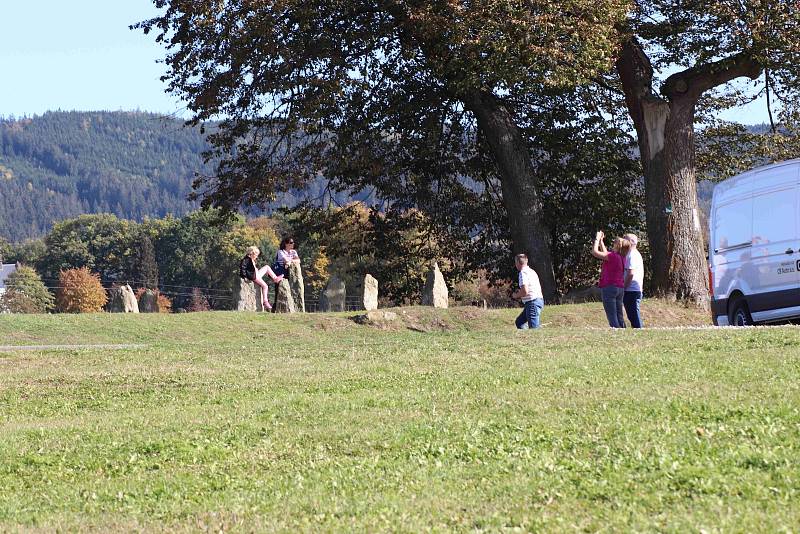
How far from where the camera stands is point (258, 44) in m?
26.3

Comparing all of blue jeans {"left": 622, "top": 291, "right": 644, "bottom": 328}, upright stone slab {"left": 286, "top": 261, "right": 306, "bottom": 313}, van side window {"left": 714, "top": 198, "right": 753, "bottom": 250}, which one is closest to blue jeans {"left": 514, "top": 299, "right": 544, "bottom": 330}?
blue jeans {"left": 622, "top": 291, "right": 644, "bottom": 328}

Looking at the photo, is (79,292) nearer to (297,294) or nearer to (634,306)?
(297,294)

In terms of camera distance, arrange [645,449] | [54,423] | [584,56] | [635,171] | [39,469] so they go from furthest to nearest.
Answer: [635,171]
[584,56]
[54,423]
[39,469]
[645,449]

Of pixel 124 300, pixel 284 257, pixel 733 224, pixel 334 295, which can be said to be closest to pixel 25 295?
pixel 124 300

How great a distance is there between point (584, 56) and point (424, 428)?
18.1 m

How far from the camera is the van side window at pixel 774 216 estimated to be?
16.4 m

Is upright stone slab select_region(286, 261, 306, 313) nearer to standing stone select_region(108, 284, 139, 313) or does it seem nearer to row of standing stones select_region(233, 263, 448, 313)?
row of standing stones select_region(233, 263, 448, 313)

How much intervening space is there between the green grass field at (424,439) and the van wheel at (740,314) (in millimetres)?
3594

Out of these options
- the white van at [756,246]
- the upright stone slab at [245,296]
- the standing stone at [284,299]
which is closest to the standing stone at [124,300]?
the upright stone slab at [245,296]

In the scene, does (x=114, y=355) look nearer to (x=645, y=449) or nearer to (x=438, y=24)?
(x=645, y=449)

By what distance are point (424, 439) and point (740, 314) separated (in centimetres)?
1138

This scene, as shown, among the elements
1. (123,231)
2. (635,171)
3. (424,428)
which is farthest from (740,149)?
(123,231)

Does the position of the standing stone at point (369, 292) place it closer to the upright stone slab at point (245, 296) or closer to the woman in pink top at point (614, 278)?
the upright stone slab at point (245, 296)

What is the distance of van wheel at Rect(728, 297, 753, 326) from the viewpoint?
58.3 feet
